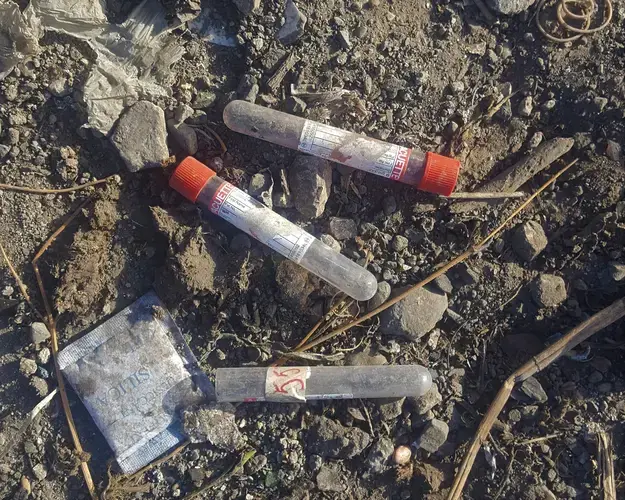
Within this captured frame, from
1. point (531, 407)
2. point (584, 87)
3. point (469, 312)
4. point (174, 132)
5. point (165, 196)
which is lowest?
point (531, 407)

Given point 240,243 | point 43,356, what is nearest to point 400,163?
point 240,243

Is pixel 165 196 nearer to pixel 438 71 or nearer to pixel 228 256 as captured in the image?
pixel 228 256

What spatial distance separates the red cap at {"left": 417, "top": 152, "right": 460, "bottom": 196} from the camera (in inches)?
100

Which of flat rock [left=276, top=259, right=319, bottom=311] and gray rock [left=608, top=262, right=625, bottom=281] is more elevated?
gray rock [left=608, top=262, right=625, bottom=281]

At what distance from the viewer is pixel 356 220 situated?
2699 mm

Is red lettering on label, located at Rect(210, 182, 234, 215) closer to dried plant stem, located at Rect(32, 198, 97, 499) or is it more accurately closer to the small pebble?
dried plant stem, located at Rect(32, 198, 97, 499)

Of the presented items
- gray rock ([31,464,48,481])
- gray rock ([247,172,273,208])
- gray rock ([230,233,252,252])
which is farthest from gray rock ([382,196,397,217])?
gray rock ([31,464,48,481])

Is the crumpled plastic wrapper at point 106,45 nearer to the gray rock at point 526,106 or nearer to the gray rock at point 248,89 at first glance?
the gray rock at point 248,89

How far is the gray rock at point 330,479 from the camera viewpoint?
260 centimetres

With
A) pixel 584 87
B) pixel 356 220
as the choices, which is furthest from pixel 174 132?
pixel 584 87

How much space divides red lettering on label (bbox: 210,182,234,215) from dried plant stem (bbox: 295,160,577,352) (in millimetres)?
764

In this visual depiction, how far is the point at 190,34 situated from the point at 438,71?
47.0 inches

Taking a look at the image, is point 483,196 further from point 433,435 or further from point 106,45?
point 106,45

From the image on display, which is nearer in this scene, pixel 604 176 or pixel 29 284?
pixel 29 284
